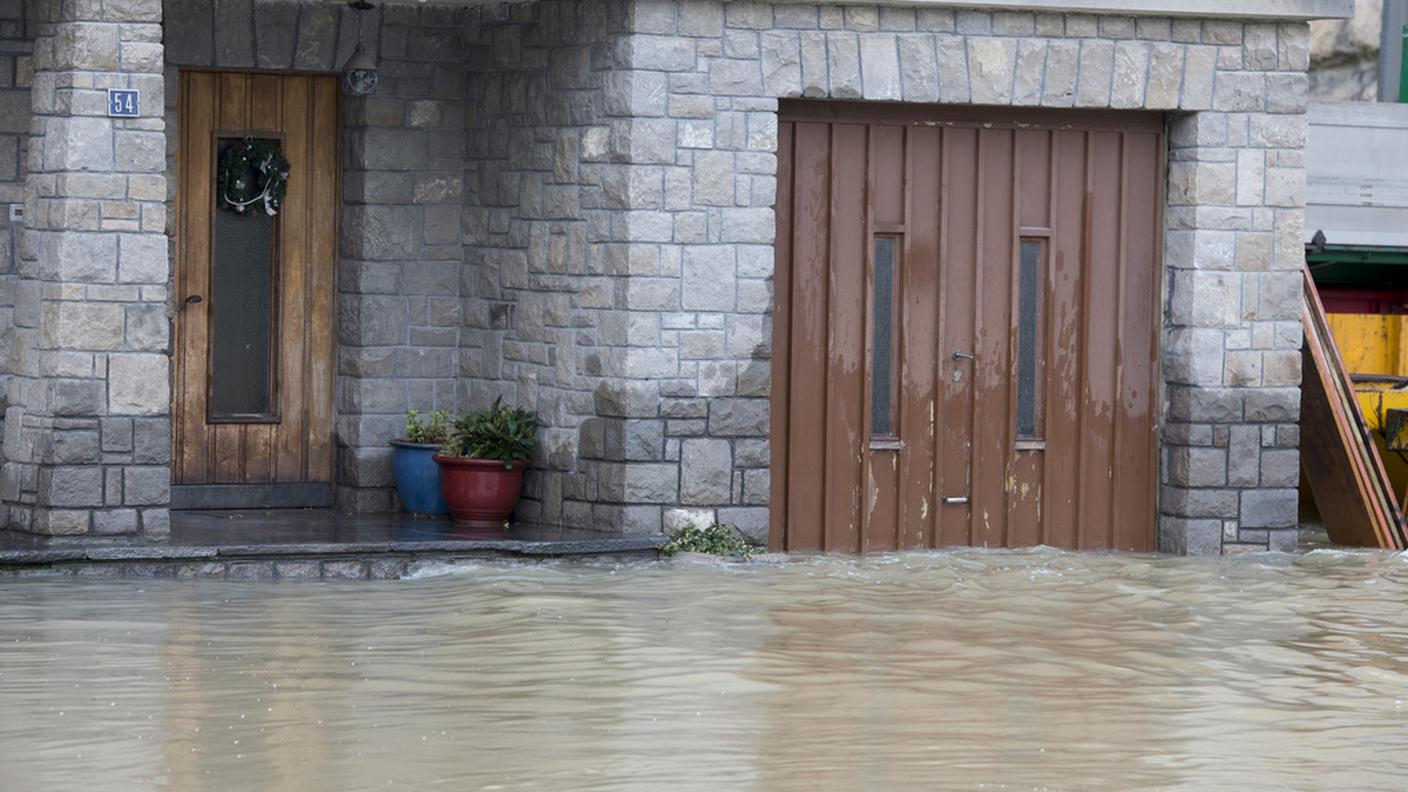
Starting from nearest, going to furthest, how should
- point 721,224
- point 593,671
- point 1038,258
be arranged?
point 593,671, point 721,224, point 1038,258

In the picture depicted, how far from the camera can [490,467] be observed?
12.4 meters

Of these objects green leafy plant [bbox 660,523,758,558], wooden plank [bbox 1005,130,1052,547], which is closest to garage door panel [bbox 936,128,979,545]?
wooden plank [bbox 1005,130,1052,547]

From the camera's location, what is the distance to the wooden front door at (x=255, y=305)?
13.0 metres

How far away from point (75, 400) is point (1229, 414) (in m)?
6.38

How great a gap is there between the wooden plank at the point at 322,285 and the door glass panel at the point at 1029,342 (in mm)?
4018

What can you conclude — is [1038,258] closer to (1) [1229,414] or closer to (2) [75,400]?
(1) [1229,414]

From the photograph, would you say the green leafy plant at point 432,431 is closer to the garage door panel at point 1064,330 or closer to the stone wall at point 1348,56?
the garage door panel at point 1064,330

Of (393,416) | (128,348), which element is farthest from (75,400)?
(393,416)

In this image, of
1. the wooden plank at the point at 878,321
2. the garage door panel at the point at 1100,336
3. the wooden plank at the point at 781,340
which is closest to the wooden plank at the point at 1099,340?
the garage door panel at the point at 1100,336

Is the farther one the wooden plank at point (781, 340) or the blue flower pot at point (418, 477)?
the blue flower pot at point (418, 477)

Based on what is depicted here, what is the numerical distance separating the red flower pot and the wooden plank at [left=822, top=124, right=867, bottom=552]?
1.75 m

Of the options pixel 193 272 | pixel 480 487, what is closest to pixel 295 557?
pixel 480 487

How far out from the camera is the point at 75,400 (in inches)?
437

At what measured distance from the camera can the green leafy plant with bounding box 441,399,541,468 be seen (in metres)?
12.4
